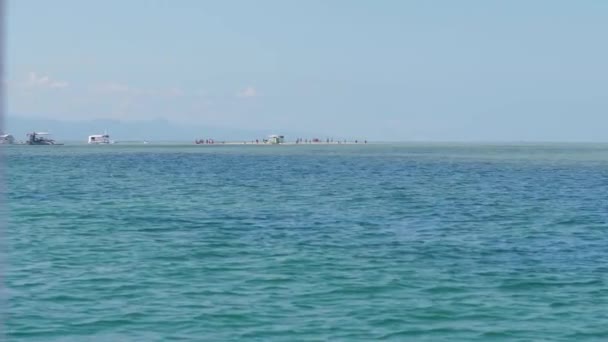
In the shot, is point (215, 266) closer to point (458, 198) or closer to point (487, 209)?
point (487, 209)

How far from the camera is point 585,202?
143ft

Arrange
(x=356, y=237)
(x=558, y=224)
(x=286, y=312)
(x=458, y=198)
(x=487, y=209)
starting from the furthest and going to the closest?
(x=458, y=198)
(x=487, y=209)
(x=558, y=224)
(x=356, y=237)
(x=286, y=312)

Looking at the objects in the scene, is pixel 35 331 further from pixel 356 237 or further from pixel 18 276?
pixel 356 237

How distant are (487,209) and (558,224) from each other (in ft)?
23.6

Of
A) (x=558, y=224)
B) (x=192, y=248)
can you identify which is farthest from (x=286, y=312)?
(x=558, y=224)

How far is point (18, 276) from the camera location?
19.8 metres

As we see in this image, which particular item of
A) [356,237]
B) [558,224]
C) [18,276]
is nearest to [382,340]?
[18,276]

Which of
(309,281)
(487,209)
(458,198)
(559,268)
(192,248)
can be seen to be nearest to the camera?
(309,281)

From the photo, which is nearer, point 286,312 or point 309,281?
point 286,312

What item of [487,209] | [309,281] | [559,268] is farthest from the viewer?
[487,209]

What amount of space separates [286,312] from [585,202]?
31451 mm

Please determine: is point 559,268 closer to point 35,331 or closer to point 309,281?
point 309,281

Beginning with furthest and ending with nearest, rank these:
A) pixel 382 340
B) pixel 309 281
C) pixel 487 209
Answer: pixel 487 209, pixel 309 281, pixel 382 340

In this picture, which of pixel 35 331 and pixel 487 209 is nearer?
pixel 35 331
